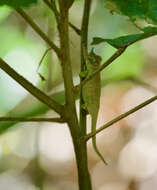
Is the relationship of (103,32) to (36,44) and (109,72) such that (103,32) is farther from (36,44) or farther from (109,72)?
(109,72)

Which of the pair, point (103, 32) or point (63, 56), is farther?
point (103, 32)

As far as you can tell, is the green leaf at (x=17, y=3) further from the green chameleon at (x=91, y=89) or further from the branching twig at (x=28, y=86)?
the green chameleon at (x=91, y=89)

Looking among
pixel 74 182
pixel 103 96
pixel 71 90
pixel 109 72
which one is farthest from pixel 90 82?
pixel 103 96

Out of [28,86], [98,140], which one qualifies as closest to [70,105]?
[28,86]

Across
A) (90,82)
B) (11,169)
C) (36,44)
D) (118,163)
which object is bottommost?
(118,163)

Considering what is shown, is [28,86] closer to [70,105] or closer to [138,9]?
[70,105]

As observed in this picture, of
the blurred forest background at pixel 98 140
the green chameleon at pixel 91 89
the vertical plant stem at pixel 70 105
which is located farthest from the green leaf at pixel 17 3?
the blurred forest background at pixel 98 140
